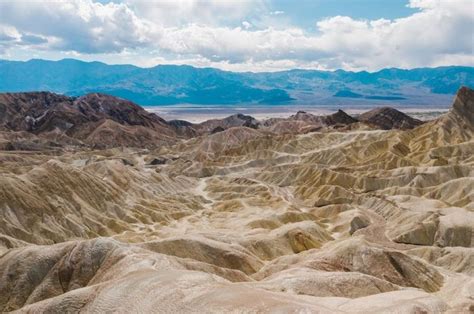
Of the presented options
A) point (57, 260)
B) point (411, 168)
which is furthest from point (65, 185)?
point (411, 168)

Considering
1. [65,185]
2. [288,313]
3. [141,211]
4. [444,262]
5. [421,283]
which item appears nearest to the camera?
[288,313]

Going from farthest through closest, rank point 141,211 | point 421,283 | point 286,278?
1. point 141,211
2. point 421,283
3. point 286,278

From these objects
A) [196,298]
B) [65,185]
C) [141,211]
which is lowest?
[141,211]

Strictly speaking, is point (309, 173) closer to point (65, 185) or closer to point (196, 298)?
point (65, 185)

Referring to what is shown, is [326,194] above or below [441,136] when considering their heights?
below

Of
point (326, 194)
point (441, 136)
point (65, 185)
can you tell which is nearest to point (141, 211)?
point (65, 185)

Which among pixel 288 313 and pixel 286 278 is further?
pixel 286 278
